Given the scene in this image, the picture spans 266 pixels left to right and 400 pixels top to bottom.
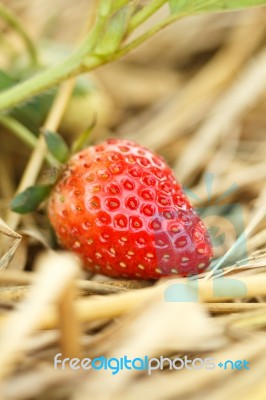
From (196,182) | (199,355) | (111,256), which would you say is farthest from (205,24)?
(199,355)

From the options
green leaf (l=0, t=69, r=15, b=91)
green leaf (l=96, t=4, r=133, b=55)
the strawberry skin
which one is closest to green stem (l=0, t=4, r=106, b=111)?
green leaf (l=96, t=4, r=133, b=55)

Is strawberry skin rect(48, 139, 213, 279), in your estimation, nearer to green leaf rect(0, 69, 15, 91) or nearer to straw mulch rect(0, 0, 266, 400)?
straw mulch rect(0, 0, 266, 400)

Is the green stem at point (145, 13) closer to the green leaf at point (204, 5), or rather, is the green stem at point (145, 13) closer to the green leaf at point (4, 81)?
the green leaf at point (204, 5)

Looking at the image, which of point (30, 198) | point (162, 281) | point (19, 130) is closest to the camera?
point (162, 281)

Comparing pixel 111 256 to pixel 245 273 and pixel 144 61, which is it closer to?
pixel 245 273

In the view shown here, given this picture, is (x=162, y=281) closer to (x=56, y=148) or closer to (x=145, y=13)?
(x=56, y=148)

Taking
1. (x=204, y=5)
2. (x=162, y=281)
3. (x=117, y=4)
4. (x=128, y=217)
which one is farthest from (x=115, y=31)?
(x=162, y=281)
